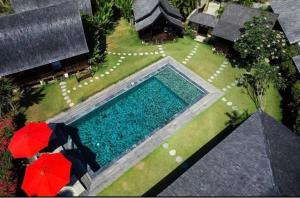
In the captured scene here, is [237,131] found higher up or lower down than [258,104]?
higher up

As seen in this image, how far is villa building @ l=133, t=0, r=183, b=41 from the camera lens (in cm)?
3017

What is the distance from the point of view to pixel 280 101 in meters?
25.2

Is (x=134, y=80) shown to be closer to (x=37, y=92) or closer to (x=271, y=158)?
(x=37, y=92)

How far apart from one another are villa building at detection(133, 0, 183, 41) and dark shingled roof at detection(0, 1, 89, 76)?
7697 millimetres

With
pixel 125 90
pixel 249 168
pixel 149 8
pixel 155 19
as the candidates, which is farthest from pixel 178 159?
pixel 149 8

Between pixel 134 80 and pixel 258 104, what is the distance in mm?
12072

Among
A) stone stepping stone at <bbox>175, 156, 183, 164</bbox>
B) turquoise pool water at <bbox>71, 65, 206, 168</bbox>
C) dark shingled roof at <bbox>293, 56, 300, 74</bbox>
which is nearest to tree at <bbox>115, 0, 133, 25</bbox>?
turquoise pool water at <bbox>71, 65, 206, 168</bbox>

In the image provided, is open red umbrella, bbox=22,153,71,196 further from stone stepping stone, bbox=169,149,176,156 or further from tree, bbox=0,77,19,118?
tree, bbox=0,77,19,118

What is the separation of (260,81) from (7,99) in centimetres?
2221

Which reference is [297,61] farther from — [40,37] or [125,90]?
[40,37]

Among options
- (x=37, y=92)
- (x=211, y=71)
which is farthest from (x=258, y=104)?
(x=37, y=92)

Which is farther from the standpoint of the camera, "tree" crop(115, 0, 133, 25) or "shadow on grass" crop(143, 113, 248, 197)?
"tree" crop(115, 0, 133, 25)

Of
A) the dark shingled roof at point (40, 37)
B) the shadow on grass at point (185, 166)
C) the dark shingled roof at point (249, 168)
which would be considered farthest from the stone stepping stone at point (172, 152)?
the dark shingled roof at point (40, 37)

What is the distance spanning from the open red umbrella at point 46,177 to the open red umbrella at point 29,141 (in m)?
1.69
